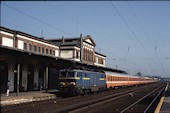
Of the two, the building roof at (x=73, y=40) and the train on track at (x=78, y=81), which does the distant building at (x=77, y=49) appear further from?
the train on track at (x=78, y=81)

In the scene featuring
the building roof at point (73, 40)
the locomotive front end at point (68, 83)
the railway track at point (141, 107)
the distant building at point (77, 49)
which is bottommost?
the railway track at point (141, 107)

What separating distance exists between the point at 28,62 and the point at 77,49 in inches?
1174

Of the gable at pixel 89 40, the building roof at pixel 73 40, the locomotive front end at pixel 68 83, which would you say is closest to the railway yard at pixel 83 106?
the locomotive front end at pixel 68 83

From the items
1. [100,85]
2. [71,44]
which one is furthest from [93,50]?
[100,85]

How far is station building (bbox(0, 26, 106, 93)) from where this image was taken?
90.8ft

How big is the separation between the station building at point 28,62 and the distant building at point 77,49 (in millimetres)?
228

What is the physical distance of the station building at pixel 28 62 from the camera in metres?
27.7

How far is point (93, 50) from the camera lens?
72812mm

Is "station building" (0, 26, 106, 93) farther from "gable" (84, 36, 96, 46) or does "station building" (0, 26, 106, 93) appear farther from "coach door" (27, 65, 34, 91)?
"gable" (84, 36, 96, 46)

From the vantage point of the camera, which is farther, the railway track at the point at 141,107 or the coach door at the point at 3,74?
the coach door at the point at 3,74

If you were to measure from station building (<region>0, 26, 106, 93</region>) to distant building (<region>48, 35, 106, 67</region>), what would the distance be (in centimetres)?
23

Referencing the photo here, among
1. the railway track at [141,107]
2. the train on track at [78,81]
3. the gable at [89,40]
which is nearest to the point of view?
the railway track at [141,107]

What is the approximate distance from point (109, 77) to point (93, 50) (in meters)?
32.4

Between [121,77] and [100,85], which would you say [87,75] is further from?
[121,77]
